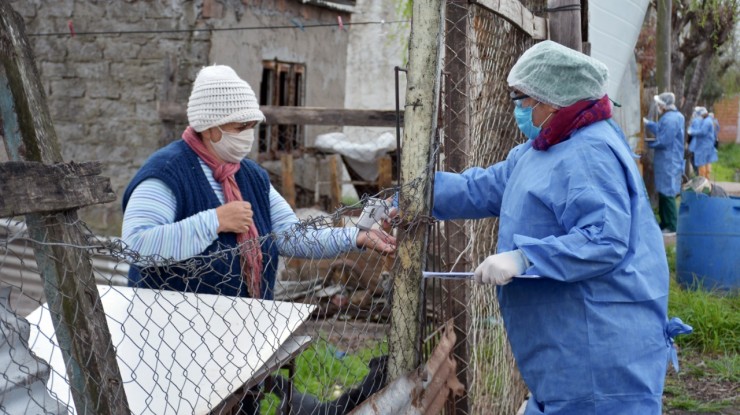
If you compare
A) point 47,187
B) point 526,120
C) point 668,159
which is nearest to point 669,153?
point 668,159

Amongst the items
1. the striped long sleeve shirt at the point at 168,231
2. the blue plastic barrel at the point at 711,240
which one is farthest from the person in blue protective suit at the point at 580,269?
the blue plastic barrel at the point at 711,240

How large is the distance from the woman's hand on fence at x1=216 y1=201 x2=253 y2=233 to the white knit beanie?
32 cm

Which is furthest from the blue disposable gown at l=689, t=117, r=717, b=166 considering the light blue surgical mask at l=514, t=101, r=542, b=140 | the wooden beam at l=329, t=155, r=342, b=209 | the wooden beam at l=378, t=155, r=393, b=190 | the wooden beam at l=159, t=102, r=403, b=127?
the light blue surgical mask at l=514, t=101, r=542, b=140

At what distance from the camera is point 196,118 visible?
3.25 m

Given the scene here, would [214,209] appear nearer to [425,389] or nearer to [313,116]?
[425,389]

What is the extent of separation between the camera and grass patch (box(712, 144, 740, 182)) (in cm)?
2397

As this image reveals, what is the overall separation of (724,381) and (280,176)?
5.45 metres

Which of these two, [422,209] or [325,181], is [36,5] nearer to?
[325,181]

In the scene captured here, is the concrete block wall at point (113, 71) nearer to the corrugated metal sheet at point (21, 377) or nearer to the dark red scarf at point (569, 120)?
the dark red scarf at point (569, 120)

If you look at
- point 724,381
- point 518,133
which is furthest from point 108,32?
point 724,381

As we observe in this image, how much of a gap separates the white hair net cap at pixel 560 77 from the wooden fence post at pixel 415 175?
296 mm

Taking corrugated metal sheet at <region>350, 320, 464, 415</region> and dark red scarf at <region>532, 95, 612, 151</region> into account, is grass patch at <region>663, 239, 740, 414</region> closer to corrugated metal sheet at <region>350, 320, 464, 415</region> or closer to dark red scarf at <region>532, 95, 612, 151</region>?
corrugated metal sheet at <region>350, 320, 464, 415</region>

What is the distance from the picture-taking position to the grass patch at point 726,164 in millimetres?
23972

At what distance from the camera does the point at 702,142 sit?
1922 centimetres
